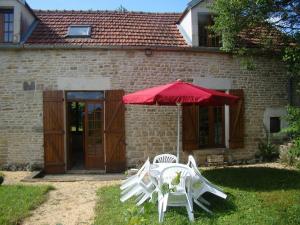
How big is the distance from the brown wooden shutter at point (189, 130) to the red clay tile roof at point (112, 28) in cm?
210

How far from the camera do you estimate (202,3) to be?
36.7ft

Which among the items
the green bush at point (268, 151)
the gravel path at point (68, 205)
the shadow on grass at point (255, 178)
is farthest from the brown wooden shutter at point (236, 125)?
the gravel path at point (68, 205)

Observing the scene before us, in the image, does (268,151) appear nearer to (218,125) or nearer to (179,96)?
(218,125)

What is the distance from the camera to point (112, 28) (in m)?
11.5

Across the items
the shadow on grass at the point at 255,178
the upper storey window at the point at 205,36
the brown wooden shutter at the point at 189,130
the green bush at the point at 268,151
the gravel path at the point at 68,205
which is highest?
the upper storey window at the point at 205,36

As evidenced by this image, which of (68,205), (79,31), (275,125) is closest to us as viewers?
(68,205)

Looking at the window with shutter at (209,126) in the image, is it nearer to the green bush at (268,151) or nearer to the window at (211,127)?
the window at (211,127)

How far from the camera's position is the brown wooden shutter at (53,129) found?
10219 millimetres

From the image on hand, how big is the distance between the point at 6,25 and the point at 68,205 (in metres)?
6.61

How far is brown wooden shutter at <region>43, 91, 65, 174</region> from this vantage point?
10219 millimetres

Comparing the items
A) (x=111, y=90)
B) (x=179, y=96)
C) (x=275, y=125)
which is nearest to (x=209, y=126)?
(x=275, y=125)

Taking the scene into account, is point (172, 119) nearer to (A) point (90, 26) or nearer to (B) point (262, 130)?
(B) point (262, 130)

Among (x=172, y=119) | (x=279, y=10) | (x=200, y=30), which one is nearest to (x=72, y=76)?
(x=172, y=119)

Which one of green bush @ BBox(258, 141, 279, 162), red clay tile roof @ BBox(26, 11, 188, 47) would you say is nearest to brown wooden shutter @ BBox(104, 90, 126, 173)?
red clay tile roof @ BBox(26, 11, 188, 47)
